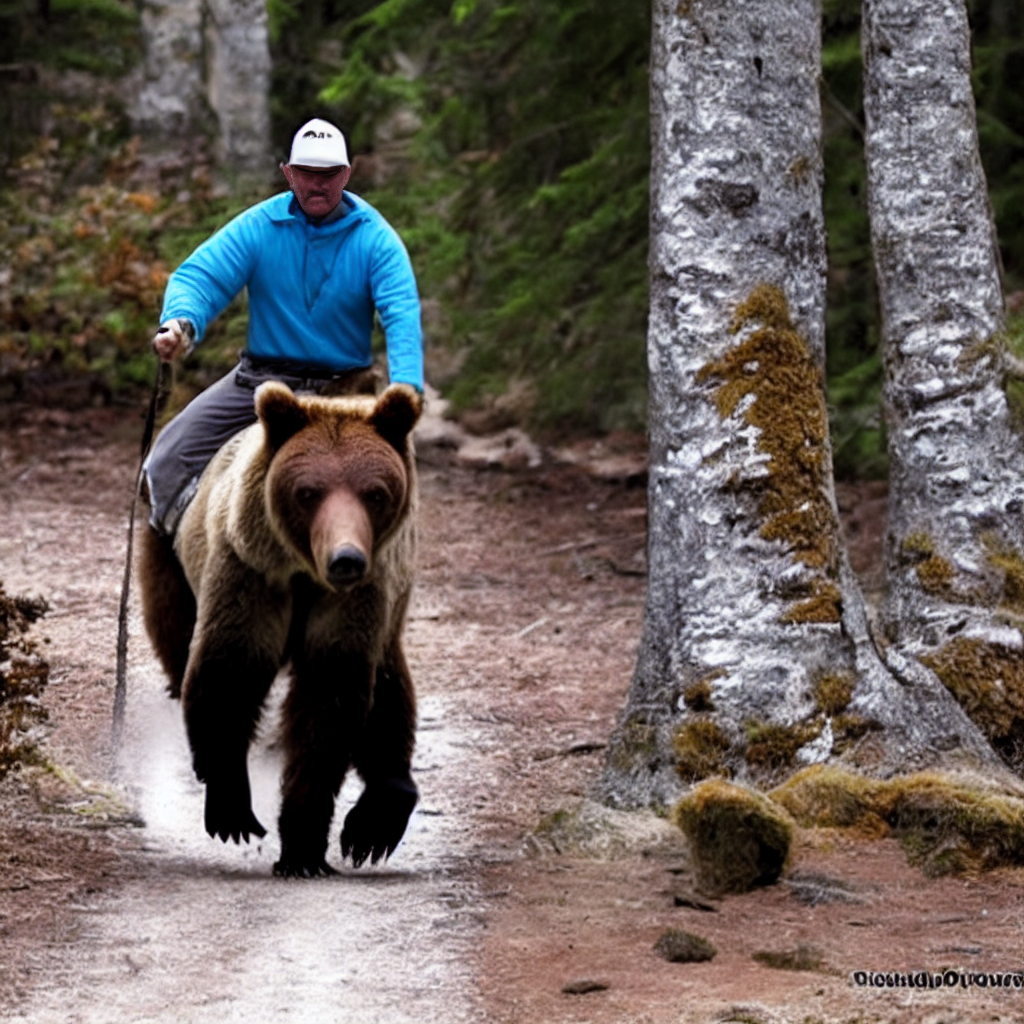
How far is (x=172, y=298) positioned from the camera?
264 inches

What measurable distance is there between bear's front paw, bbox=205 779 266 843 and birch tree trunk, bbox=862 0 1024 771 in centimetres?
266

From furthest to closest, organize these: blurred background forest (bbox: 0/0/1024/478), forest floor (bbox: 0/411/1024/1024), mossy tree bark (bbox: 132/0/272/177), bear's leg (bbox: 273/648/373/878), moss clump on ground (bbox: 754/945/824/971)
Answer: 1. mossy tree bark (bbox: 132/0/272/177)
2. blurred background forest (bbox: 0/0/1024/478)
3. bear's leg (bbox: 273/648/373/878)
4. moss clump on ground (bbox: 754/945/824/971)
5. forest floor (bbox: 0/411/1024/1024)

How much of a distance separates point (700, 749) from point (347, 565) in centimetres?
168

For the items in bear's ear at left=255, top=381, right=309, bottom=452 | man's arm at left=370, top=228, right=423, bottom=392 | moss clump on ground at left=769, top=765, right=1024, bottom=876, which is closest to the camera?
bear's ear at left=255, top=381, right=309, bottom=452

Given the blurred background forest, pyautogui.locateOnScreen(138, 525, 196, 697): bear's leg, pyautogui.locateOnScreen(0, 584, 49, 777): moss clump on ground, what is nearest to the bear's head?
pyautogui.locateOnScreen(0, 584, 49, 777): moss clump on ground

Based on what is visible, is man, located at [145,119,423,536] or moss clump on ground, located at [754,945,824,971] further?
man, located at [145,119,423,536]

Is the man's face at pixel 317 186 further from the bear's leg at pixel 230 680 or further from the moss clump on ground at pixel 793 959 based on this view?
the moss clump on ground at pixel 793 959

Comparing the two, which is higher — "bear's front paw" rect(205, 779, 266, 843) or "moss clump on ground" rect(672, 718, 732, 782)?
"moss clump on ground" rect(672, 718, 732, 782)

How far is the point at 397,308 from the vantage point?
674 cm

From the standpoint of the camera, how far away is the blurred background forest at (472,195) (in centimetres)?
1198

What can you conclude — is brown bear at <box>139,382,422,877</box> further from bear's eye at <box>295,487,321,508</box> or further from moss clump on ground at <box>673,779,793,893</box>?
moss clump on ground at <box>673,779,793,893</box>

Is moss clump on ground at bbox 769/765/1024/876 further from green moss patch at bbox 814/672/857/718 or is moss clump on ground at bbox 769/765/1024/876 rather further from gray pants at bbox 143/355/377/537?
gray pants at bbox 143/355/377/537

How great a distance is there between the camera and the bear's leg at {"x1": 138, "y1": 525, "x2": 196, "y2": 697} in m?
7.45

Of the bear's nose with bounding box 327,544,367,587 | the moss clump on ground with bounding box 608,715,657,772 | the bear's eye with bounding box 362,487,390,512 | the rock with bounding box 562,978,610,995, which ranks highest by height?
the bear's eye with bounding box 362,487,390,512
